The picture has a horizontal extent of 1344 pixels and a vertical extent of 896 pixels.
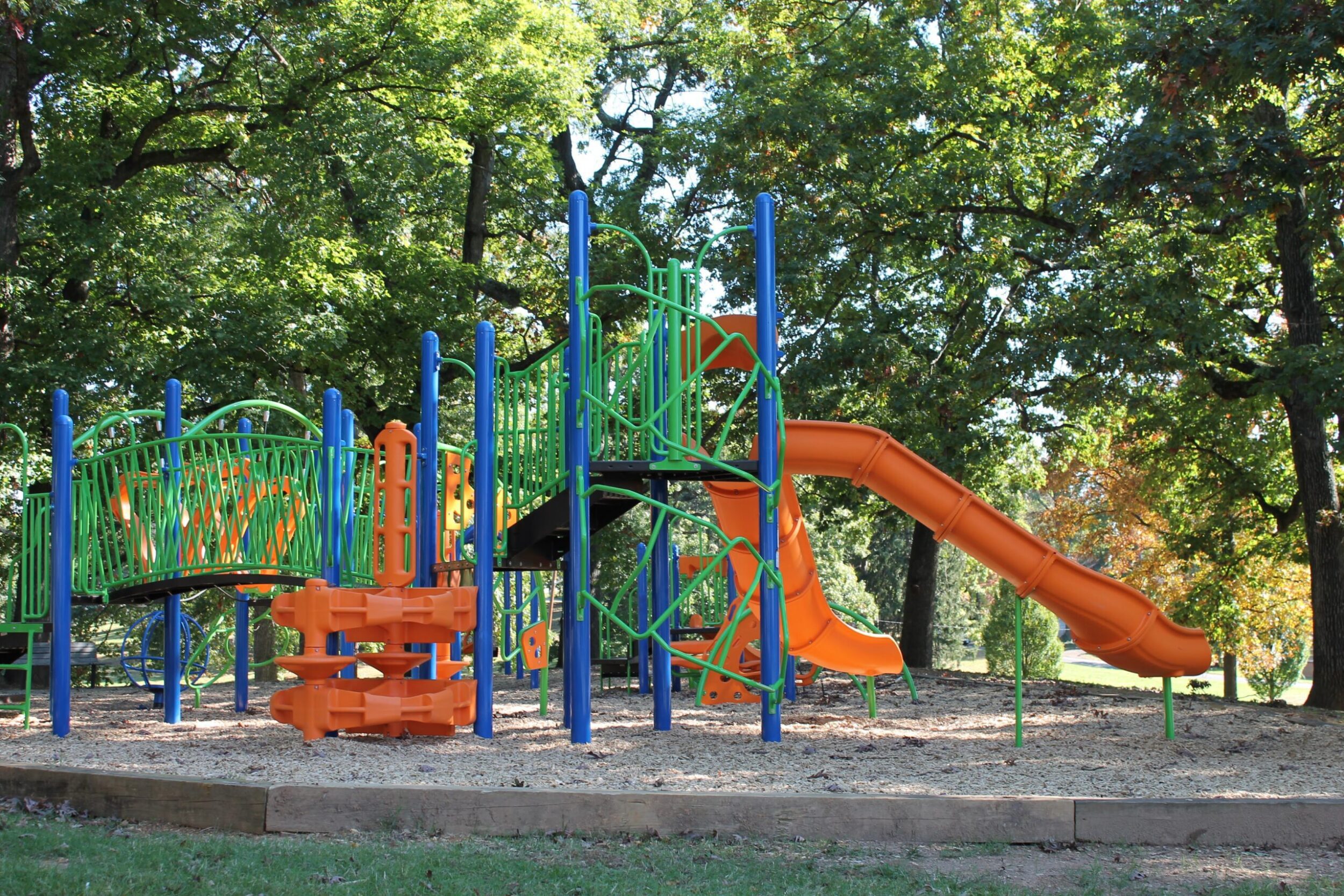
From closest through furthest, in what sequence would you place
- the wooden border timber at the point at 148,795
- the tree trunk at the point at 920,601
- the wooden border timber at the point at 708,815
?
1. the wooden border timber at the point at 708,815
2. the wooden border timber at the point at 148,795
3. the tree trunk at the point at 920,601

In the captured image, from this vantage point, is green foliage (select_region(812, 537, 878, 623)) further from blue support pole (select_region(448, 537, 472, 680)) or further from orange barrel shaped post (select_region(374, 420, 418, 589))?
orange barrel shaped post (select_region(374, 420, 418, 589))

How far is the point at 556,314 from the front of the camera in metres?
24.2

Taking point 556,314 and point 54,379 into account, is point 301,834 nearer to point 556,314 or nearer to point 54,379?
point 54,379

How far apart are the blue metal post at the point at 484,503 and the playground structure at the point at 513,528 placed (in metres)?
Answer: 0.03

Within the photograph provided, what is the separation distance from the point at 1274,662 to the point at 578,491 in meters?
23.7

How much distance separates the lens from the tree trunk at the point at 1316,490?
13953 millimetres

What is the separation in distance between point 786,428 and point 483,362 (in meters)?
2.73

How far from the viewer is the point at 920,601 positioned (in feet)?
69.3

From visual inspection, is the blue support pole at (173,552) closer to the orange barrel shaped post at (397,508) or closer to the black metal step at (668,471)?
the orange barrel shaped post at (397,508)

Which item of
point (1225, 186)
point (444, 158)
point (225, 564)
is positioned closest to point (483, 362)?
point (225, 564)

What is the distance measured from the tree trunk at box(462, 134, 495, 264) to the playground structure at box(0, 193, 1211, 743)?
1151 cm

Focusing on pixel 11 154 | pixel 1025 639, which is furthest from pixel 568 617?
pixel 1025 639

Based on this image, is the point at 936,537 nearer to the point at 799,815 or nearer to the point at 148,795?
the point at 799,815

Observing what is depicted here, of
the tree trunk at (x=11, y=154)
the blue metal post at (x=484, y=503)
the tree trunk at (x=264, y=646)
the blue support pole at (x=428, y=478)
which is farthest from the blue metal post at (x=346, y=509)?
the tree trunk at (x=264, y=646)
